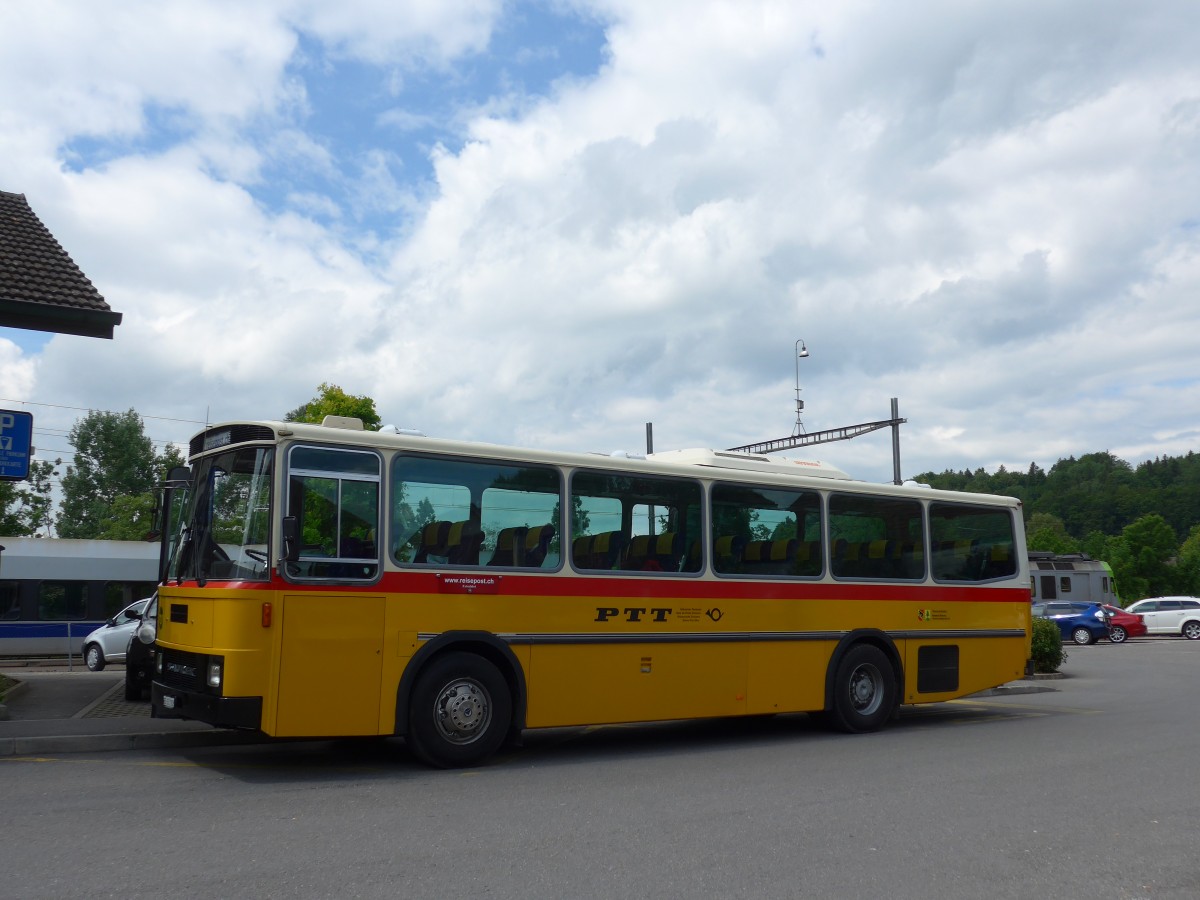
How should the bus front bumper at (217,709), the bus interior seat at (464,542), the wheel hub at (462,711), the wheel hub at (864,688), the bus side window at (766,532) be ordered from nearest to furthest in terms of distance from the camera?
1. the bus front bumper at (217,709)
2. the wheel hub at (462,711)
3. the bus interior seat at (464,542)
4. the bus side window at (766,532)
5. the wheel hub at (864,688)

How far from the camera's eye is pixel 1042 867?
6371 mm

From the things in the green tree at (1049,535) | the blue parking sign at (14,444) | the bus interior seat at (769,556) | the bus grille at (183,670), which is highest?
the green tree at (1049,535)

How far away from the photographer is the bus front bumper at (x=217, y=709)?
8734 mm

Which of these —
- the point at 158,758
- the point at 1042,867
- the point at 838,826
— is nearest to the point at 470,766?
the point at 158,758

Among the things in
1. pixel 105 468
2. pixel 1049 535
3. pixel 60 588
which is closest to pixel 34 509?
pixel 105 468

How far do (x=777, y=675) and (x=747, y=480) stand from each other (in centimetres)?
209

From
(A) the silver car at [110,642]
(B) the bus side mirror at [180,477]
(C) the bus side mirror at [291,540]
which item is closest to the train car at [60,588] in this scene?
(A) the silver car at [110,642]

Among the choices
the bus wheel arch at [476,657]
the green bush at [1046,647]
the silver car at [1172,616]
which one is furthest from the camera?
the silver car at [1172,616]

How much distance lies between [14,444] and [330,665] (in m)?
6.08

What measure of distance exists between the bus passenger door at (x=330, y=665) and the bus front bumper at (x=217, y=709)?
7.3 inches

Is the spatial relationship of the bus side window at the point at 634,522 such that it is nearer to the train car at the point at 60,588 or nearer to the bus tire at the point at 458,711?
the bus tire at the point at 458,711

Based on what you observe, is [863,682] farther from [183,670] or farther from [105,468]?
[105,468]

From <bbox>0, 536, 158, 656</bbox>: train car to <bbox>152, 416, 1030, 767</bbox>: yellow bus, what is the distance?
22.1 metres

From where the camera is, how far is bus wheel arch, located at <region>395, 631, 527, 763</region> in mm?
9430
